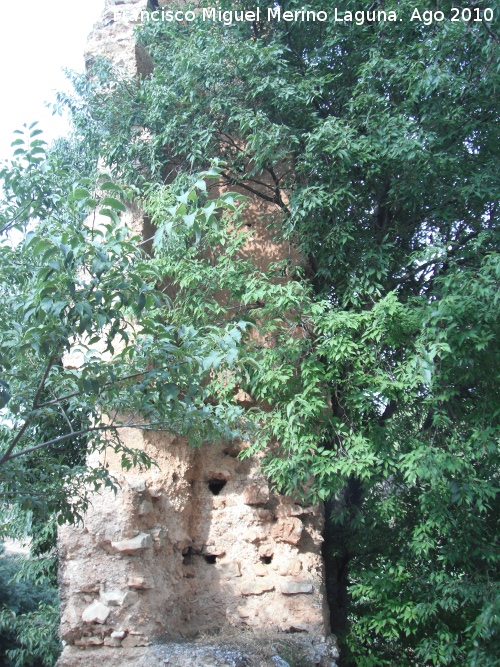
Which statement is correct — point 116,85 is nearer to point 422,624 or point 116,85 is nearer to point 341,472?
point 341,472

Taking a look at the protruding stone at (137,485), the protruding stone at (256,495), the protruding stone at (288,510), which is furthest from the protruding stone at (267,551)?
the protruding stone at (137,485)

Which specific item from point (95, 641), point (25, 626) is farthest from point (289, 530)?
point (25, 626)

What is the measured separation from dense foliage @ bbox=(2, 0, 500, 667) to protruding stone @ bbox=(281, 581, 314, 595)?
0.41 m

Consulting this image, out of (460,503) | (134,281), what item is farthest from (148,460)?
(460,503)

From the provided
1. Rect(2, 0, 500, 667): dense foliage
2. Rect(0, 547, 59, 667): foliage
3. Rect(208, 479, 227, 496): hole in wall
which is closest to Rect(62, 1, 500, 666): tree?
Rect(2, 0, 500, 667): dense foliage

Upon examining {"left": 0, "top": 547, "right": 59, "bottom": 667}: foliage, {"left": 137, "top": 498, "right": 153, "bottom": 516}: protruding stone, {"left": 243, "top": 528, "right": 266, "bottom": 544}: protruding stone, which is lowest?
{"left": 0, "top": 547, "right": 59, "bottom": 667}: foliage

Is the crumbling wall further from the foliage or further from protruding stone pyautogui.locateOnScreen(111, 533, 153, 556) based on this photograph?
the foliage

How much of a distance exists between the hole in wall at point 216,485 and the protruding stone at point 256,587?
85cm

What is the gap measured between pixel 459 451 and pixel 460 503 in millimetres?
395

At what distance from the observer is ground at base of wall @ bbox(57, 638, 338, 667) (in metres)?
4.65

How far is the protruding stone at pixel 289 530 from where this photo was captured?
5.65 meters

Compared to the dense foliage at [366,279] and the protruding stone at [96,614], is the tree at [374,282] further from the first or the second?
the protruding stone at [96,614]

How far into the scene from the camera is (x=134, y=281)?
9.23ft

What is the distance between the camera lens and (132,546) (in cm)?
511
